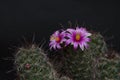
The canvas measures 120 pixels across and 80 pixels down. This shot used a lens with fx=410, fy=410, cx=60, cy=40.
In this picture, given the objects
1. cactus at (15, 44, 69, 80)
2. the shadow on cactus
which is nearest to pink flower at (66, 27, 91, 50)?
the shadow on cactus

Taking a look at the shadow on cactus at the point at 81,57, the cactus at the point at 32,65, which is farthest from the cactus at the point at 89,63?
the cactus at the point at 32,65

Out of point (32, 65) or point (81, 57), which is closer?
point (32, 65)

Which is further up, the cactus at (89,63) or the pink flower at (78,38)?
the pink flower at (78,38)

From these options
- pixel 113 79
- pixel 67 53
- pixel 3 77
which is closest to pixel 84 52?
pixel 67 53

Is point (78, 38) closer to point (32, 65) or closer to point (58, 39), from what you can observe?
point (58, 39)

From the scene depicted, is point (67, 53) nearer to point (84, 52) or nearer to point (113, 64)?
point (84, 52)

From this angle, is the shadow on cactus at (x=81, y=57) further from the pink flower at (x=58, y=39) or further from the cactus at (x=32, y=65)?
the cactus at (x=32, y=65)

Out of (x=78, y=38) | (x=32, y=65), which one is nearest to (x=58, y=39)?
(x=78, y=38)
